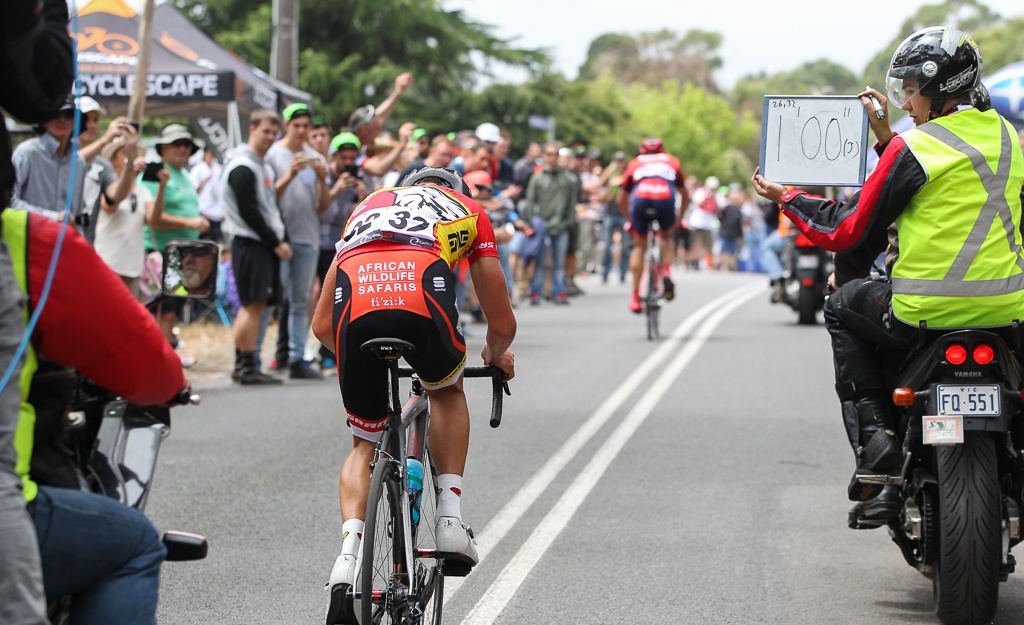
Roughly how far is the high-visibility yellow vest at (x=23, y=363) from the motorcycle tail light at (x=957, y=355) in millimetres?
3429

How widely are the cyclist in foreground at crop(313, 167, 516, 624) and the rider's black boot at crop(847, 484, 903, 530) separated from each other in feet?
5.09

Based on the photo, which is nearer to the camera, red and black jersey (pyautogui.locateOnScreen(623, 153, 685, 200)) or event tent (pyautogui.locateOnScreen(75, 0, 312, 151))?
red and black jersey (pyautogui.locateOnScreen(623, 153, 685, 200))

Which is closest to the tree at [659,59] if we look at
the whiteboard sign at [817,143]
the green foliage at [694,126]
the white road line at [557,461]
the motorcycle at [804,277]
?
the green foliage at [694,126]

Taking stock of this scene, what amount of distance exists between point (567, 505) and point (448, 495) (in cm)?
267

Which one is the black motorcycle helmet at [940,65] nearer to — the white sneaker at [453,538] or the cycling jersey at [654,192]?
the white sneaker at [453,538]

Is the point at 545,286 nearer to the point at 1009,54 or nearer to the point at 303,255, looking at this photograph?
the point at 303,255

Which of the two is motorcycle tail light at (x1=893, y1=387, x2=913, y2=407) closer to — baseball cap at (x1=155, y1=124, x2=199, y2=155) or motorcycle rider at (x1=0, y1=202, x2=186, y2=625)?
motorcycle rider at (x1=0, y1=202, x2=186, y2=625)

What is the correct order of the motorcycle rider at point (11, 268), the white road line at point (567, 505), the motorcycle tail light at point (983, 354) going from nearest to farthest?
the motorcycle rider at point (11, 268) < the motorcycle tail light at point (983, 354) < the white road line at point (567, 505)

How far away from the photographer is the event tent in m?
15.9

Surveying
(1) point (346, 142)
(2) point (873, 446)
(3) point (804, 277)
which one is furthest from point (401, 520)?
(3) point (804, 277)

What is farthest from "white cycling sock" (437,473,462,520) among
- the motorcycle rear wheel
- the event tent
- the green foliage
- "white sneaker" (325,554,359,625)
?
the green foliage

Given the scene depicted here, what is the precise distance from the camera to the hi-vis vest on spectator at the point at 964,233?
5.18 metres

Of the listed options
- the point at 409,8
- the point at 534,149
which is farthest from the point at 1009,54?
the point at 534,149

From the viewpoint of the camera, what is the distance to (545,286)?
71.8 feet
